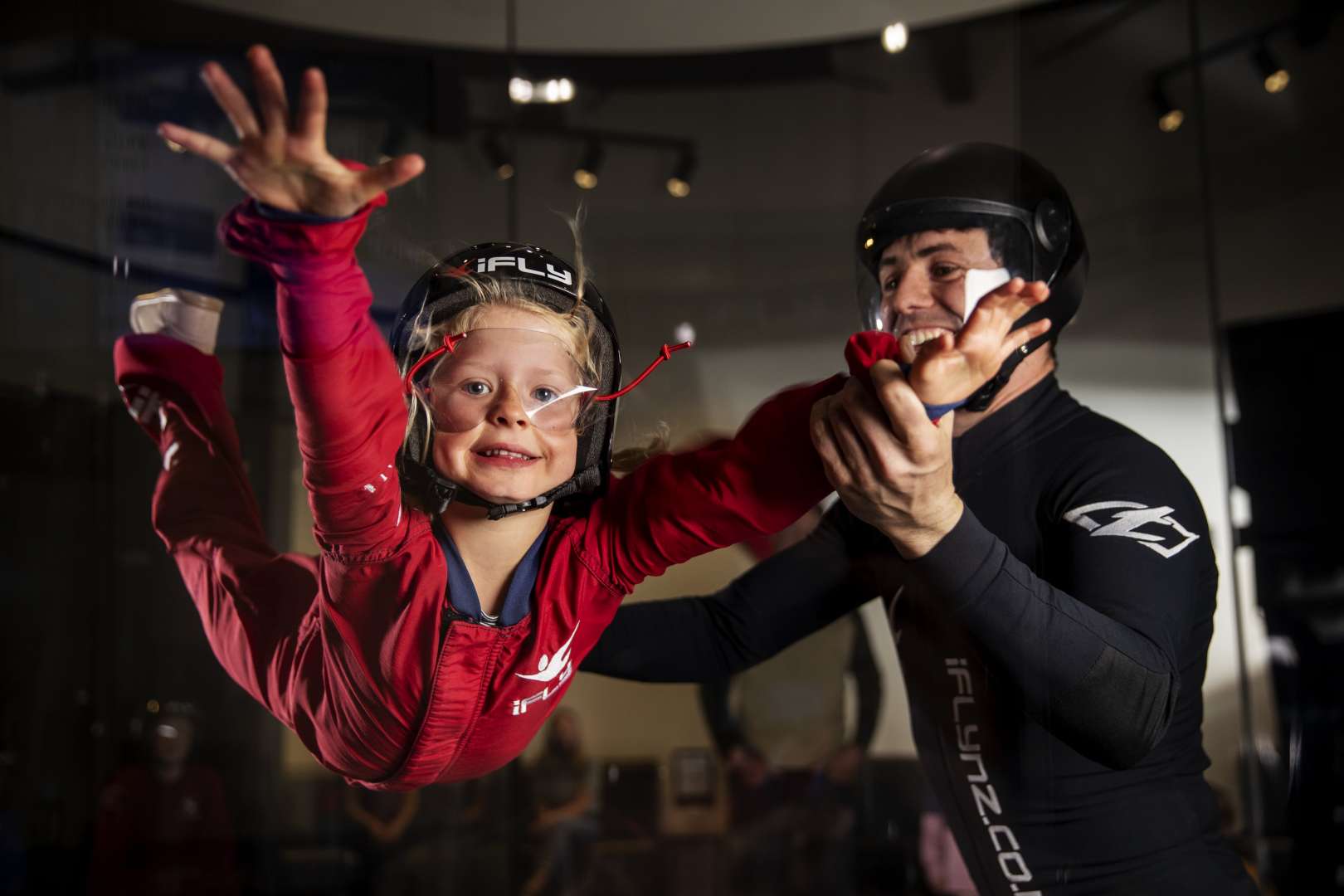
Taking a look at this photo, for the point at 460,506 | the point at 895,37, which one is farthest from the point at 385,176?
the point at 895,37

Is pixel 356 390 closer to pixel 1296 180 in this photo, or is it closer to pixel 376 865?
pixel 376 865

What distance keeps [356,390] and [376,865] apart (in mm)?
700

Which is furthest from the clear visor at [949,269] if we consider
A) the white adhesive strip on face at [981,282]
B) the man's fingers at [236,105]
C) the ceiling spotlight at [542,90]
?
the man's fingers at [236,105]

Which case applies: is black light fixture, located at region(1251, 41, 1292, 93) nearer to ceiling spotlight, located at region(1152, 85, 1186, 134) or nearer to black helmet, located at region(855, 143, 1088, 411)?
ceiling spotlight, located at region(1152, 85, 1186, 134)

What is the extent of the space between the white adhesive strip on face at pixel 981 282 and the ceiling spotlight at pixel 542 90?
1.82 ft

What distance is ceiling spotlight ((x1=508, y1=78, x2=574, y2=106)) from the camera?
120 centimetres

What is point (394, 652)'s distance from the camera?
0.88m

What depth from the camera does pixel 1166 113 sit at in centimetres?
131

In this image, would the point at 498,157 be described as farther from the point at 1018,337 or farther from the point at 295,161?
the point at 1018,337

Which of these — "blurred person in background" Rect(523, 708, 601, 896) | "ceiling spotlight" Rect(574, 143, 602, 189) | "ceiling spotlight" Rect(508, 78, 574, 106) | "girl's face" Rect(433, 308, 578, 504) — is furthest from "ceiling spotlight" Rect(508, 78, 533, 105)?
"blurred person in background" Rect(523, 708, 601, 896)

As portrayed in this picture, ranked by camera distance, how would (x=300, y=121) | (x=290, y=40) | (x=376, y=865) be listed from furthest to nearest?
1. (x=376, y=865)
2. (x=290, y=40)
3. (x=300, y=121)

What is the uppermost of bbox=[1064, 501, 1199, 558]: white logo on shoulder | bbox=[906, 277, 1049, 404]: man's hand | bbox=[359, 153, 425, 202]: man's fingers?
bbox=[359, 153, 425, 202]: man's fingers

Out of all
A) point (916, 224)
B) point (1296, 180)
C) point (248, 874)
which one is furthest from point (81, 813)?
point (1296, 180)

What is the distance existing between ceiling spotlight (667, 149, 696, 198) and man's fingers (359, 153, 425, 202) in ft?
1.72
